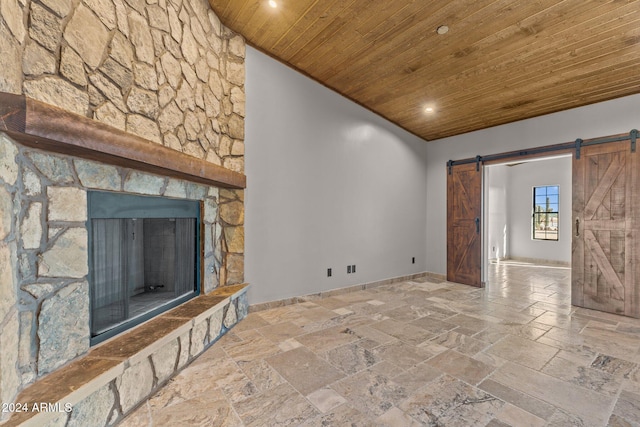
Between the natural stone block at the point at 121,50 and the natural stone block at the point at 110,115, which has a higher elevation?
the natural stone block at the point at 121,50

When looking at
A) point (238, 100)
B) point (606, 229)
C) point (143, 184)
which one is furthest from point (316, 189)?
point (606, 229)

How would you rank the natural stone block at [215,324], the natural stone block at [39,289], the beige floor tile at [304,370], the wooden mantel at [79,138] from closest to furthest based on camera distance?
the wooden mantel at [79,138] → the natural stone block at [39,289] → the beige floor tile at [304,370] → the natural stone block at [215,324]

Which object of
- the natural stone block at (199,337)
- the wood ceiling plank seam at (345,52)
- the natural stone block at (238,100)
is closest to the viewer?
the natural stone block at (199,337)

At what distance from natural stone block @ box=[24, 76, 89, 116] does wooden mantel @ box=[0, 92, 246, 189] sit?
18 cm

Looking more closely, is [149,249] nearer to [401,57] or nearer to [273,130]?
[273,130]

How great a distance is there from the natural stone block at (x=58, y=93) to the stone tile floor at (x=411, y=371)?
1760 millimetres

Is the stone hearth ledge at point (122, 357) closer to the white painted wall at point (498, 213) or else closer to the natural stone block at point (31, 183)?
the natural stone block at point (31, 183)

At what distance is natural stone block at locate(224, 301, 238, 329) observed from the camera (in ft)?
9.37

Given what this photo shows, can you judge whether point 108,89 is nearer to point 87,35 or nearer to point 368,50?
point 87,35

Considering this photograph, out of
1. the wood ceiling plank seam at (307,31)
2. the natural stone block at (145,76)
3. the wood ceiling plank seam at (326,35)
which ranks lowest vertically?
the natural stone block at (145,76)

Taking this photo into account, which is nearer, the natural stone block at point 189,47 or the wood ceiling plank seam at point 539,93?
the natural stone block at point 189,47

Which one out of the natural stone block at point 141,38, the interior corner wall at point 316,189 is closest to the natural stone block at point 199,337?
the interior corner wall at point 316,189

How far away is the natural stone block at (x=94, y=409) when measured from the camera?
1373 millimetres

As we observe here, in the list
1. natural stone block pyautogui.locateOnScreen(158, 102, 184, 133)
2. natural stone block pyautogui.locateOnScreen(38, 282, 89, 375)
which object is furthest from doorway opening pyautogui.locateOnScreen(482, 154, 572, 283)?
natural stone block pyautogui.locateOnScreen(38, 282, 89, 375)
